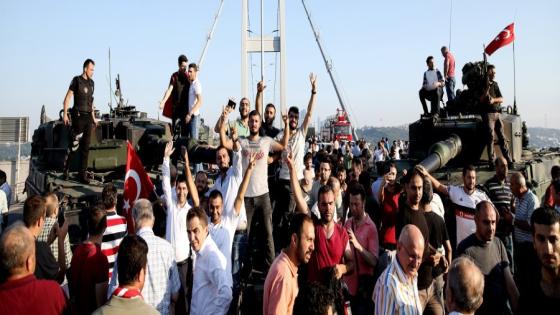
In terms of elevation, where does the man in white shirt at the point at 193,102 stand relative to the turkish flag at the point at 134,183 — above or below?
above

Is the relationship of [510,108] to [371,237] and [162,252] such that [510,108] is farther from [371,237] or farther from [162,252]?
[162,252]

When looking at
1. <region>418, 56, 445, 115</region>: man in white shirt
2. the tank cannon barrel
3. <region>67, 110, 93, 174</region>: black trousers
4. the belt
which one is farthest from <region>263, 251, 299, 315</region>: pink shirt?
<region>418, 56, 445, 115</region>: man in white shirt

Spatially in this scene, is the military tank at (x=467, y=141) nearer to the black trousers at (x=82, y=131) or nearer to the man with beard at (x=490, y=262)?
the man with beard at (x=490, y=262)

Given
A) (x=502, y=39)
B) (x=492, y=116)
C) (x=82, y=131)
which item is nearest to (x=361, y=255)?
(x=492, y=116)

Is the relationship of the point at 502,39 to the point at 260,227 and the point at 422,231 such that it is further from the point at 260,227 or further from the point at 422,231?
the point at 422,231

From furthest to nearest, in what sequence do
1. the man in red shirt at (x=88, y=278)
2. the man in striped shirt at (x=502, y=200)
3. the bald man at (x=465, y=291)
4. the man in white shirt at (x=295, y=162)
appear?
the man in white shirt at (x=295, y=162) < the man in striped shirt at (x=502, y=200) < the man in red shirt at (x=88, y=278) < the bald man at (x=465, y=291)

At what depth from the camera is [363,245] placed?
16.2 ft

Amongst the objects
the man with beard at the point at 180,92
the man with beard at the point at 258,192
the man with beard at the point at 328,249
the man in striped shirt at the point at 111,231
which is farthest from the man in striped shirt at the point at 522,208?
the man with beard at the point at 180,92

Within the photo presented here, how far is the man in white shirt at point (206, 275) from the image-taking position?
407cm

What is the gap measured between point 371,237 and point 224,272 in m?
1.66

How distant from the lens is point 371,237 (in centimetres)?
496

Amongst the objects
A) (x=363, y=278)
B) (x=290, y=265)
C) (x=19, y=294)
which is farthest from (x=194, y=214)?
(x=363, y=278)

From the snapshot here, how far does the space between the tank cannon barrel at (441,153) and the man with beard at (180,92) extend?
4.77 m

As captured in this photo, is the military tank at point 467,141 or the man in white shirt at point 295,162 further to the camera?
the military tank at point 467,141
